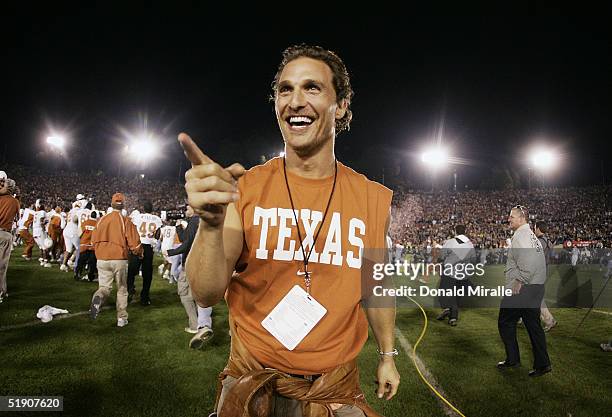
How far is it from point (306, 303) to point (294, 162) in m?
0.77

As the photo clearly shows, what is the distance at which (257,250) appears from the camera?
70.7 inches

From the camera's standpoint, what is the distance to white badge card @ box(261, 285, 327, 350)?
1731 millimetres

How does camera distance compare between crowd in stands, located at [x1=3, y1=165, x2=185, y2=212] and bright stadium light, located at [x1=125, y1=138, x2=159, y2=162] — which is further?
bright stadium light, located at [x1=125, y1=138, x2=159, y2=162]

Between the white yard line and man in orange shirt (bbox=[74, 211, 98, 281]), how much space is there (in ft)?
30.5

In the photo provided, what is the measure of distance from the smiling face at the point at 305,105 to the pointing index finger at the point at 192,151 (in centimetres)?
84

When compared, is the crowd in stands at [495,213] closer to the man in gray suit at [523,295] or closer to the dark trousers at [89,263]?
the dark trousers at [89,263]

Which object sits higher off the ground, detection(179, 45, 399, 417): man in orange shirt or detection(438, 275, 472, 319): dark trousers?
detection(179, 45, 399, 417): man in orange shirt

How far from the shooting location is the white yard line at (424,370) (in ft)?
15.4

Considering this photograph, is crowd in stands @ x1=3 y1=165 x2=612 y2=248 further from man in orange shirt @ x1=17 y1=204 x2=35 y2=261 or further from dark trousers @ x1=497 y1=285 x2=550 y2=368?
dark trousers @ x1=497 y1=285 x2=550 y2=368

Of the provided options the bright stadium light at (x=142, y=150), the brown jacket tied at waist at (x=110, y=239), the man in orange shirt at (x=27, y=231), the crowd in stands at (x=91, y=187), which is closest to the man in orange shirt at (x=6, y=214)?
the brown jacket tied at waist at (x=110, y=239)

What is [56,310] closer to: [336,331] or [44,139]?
[336,331]

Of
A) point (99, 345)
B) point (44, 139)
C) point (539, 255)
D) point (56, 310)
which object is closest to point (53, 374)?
point (99, 345)

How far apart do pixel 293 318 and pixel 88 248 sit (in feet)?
39.3

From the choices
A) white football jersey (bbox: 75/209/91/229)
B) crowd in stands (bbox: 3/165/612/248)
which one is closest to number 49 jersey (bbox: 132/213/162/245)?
white football jersey (bbox: 75/209/91/229)
